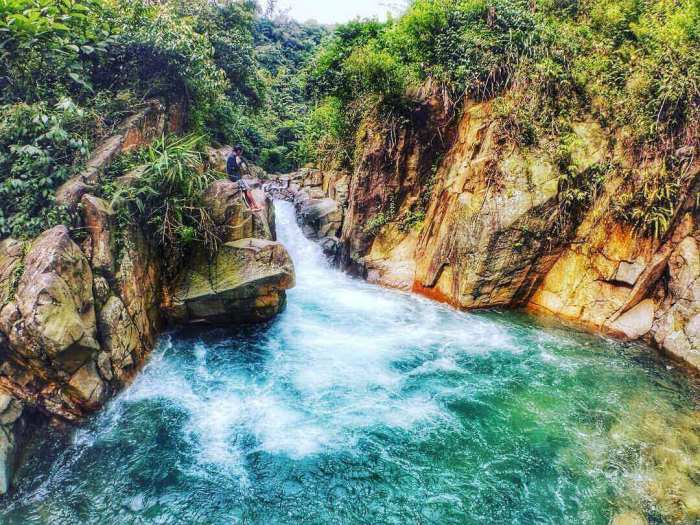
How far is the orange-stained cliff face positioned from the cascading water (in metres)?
1.13

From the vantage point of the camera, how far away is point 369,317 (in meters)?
10.4

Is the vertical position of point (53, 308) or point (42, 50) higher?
point (42, 50)

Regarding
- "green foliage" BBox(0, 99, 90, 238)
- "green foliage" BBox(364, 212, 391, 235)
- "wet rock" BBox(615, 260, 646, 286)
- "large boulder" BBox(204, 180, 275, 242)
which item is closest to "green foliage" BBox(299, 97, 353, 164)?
"green foliage" BBox(364, 212, 391, 235)

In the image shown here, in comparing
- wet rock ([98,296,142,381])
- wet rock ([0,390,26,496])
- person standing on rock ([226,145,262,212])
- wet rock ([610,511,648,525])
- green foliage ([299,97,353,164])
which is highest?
green foliage ([299,97,353,164])

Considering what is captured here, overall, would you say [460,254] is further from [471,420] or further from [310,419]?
[310,419]

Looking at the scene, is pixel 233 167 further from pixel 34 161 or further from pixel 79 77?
pixel 34 161

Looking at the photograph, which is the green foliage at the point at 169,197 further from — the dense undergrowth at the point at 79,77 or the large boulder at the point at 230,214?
the dense undergrowth at the point at 79,77

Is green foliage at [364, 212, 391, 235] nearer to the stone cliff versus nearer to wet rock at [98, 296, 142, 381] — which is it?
the stone cliff

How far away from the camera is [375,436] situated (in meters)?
6.17

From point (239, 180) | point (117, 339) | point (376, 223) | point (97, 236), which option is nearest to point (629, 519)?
point (117, 339)

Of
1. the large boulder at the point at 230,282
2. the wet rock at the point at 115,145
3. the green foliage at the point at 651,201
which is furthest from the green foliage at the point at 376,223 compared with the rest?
the wet rock at the point at 115,145

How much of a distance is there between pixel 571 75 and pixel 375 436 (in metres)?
10.6

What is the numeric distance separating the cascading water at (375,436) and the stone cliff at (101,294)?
48 centimetres

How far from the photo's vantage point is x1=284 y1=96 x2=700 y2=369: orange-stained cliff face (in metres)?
8.93
